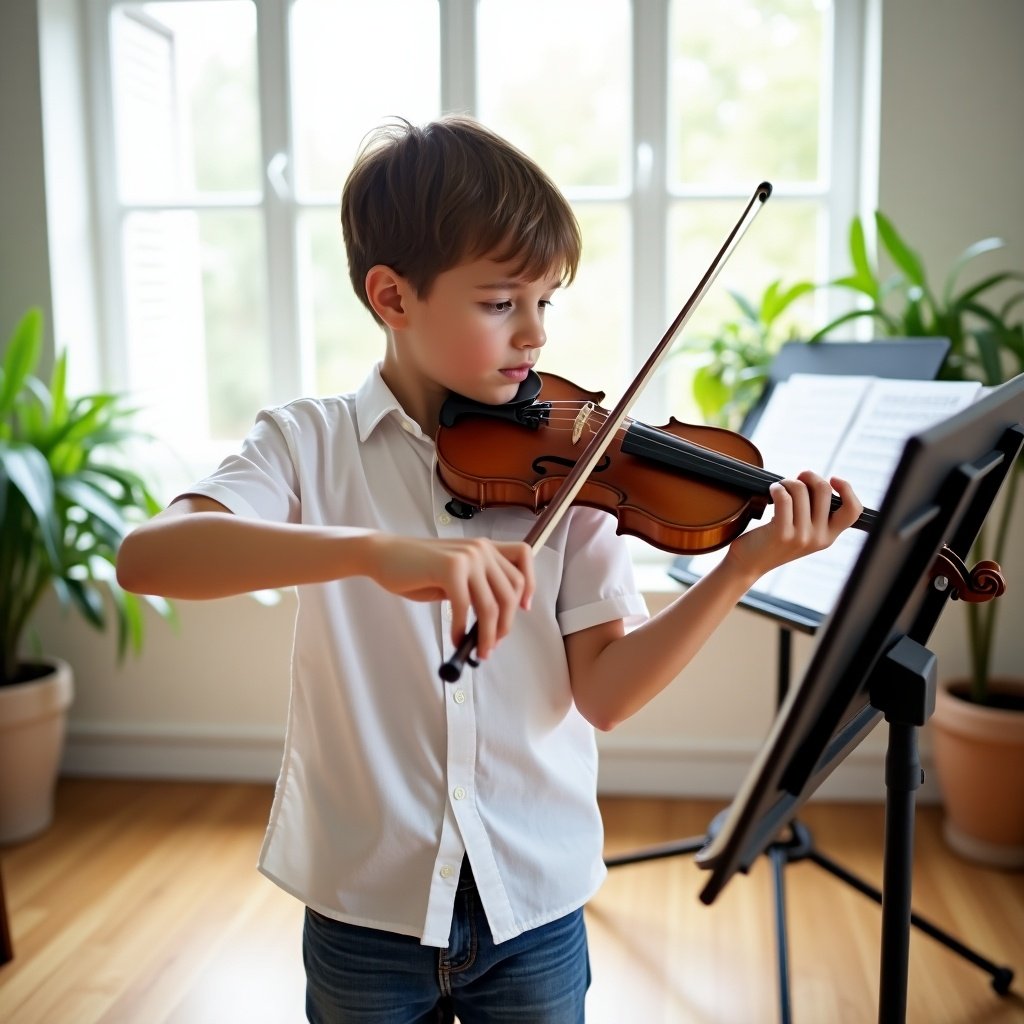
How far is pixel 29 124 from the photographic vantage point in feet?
8.51

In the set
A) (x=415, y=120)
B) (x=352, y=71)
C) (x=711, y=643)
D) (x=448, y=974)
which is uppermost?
(x=352, y=71)

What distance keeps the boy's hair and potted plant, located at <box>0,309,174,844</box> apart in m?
1.40

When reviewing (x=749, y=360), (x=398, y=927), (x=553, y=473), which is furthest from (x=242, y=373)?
(x=398, y=927)

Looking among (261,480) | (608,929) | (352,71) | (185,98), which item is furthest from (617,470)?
(185,98)

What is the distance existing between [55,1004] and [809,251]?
2.32m

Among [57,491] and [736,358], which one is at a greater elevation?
[736,358]

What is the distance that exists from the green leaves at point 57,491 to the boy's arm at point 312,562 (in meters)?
1.40

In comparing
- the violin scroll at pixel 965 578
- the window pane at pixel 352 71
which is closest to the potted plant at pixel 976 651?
the violin scroll at pixel 965 578

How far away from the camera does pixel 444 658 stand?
1017 millimetres

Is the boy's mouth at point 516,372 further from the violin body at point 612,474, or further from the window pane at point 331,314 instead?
the window pane at point 331,314

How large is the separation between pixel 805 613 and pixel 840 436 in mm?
297

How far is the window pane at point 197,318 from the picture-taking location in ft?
9.42

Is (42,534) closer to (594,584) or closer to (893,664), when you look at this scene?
(594,584)

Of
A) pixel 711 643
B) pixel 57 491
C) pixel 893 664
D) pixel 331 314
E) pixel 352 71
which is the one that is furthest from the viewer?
pixel 331 314
